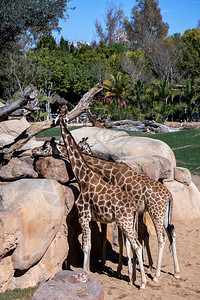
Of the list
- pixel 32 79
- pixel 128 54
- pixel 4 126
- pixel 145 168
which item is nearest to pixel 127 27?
pixel 128 54

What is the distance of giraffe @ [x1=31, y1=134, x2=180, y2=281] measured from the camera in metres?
6.81

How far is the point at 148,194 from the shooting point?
6.88m

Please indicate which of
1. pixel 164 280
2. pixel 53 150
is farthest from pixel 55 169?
pixel 164 280

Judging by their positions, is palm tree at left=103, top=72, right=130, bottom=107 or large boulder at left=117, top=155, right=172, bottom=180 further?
palm tree at left=103, top=72, right=130, bottom=107

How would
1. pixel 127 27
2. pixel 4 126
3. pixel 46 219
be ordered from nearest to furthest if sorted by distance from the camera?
pixel 46 219
pixel 4 126
pixel 127 27

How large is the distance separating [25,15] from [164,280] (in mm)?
13103

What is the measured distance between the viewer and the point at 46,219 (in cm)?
616

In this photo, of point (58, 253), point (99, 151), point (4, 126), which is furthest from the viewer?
point (4, 126)

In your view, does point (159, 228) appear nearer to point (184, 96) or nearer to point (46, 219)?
point (46, 219)

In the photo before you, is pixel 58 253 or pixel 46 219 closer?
pixel 46 219

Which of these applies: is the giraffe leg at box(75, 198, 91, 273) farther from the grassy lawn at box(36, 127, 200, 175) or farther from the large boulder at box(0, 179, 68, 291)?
the grassy lawn at box(36, 127, 200, 175)

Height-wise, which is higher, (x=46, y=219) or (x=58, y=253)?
(x=46, y=219)

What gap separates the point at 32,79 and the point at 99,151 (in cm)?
2573

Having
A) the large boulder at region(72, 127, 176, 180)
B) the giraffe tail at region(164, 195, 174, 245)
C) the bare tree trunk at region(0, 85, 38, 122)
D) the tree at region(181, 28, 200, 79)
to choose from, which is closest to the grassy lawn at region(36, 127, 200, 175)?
the large boulder at region(72, 127, 176, 180)
